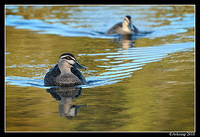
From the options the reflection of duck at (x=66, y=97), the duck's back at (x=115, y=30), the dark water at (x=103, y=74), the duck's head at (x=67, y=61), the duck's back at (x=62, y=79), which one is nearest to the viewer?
the dark water at (x=103, y=74)

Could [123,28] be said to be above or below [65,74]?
below

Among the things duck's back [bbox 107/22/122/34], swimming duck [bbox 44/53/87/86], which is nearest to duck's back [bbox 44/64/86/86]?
swimming duck [bbox 44/53/87/86]

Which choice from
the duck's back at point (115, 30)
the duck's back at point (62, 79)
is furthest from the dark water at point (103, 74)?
the duck's back at point (115, 30)

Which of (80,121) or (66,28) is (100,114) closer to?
(80,121)

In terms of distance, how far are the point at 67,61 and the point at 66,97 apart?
1.70 meters

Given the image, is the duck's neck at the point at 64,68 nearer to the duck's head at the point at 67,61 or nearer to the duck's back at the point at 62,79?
the duck's head at the point at 67,61

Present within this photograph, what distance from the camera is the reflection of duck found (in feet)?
34.4

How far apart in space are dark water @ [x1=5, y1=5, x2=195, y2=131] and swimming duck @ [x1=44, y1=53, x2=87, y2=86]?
287 millimetres

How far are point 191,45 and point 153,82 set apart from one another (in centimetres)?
642

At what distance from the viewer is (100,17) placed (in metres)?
27.7

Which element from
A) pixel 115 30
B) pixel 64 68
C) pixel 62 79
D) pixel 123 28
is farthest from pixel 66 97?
pixel 123 28

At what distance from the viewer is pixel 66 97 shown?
11.9m

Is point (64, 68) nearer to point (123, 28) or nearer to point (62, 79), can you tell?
point (62, 79)

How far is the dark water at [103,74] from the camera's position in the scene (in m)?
9.98
